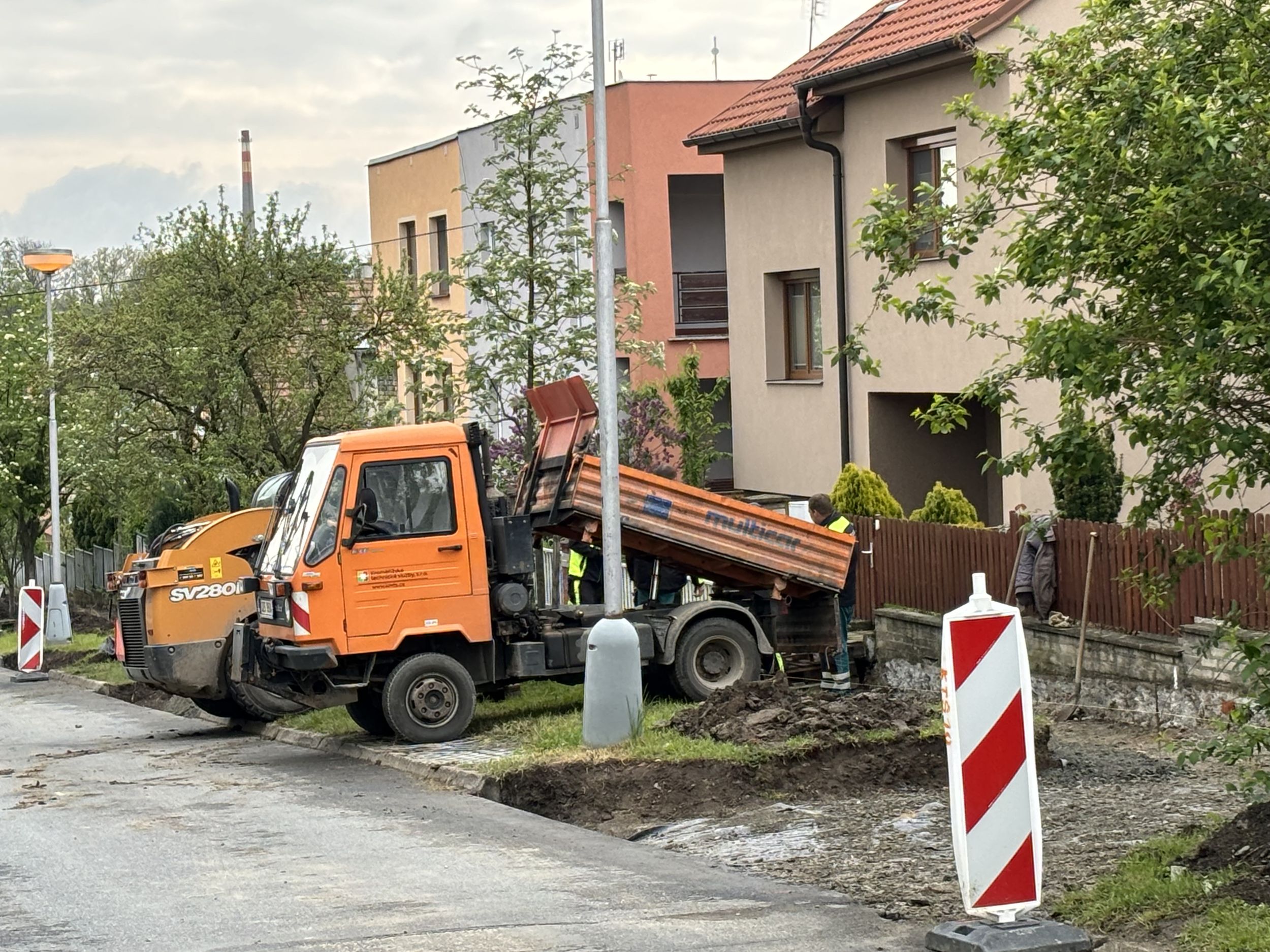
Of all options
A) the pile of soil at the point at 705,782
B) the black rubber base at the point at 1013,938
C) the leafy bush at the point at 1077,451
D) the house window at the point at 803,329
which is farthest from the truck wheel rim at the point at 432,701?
the house window at the point at 803,329

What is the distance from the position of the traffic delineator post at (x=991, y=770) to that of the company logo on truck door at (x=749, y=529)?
27.2 ft

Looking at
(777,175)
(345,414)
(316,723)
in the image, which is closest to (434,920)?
(316,723)

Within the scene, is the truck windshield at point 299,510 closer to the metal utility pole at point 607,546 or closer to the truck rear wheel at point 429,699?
the truck rear wheel at point 429,699

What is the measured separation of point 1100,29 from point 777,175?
17331 mm

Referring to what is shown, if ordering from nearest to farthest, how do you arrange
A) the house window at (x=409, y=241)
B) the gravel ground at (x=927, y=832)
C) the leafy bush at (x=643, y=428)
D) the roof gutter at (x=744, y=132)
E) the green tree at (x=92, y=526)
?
the gravel ground at (x=927, y=832)
the roof gutter at (x=744, y=132)
the leafy bush at (x=643, y=428)
the house window at (x=409, y=241)
the green tree at (x=92, y=526)

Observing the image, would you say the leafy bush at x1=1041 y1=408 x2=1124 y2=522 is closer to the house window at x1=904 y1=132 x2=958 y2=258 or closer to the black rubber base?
the black rubber base

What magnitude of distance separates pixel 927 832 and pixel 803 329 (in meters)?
16.3

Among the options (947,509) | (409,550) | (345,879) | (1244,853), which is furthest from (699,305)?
(1244,853)

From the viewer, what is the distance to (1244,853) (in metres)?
7.50

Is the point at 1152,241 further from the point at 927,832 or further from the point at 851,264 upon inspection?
the point at 851,264

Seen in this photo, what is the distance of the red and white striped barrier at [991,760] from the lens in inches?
272

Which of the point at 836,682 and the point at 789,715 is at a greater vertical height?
the point at 789,715

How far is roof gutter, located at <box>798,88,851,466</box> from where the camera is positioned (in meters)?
23.3

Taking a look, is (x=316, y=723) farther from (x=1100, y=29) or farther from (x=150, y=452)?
(x=1100, y=29)
